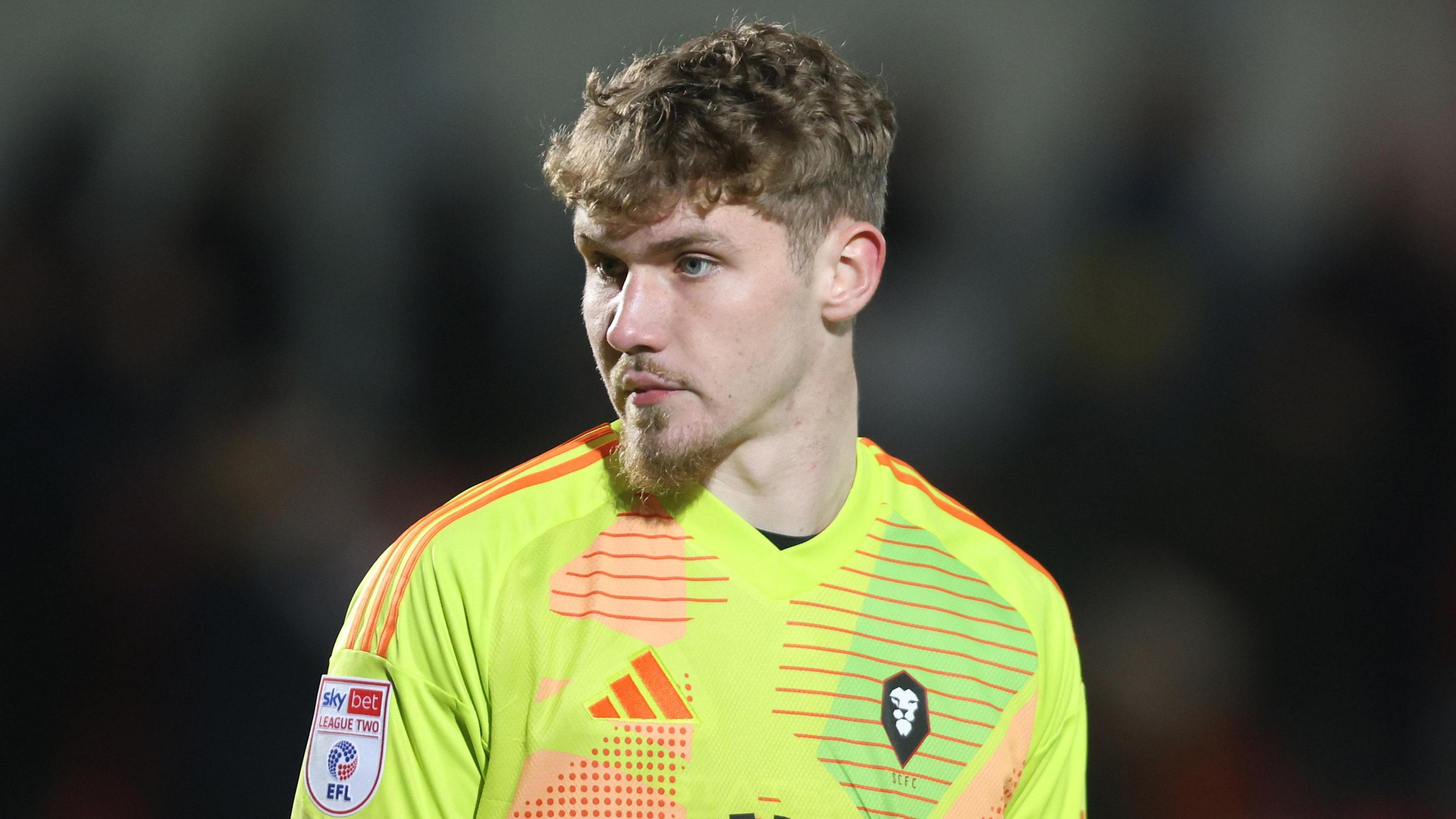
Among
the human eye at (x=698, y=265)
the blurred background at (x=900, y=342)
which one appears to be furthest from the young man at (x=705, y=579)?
the blurred background at (x=900, y=342)

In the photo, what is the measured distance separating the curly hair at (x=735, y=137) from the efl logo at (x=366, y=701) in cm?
56

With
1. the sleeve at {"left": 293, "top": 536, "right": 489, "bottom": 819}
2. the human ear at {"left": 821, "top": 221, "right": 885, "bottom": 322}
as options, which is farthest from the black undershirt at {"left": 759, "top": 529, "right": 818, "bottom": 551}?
the sleeve at {"left": 293, "top": 536, "right": 489, "bottom": 819}

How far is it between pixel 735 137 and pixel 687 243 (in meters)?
0.13

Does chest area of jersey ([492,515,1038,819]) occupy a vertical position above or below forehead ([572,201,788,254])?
below

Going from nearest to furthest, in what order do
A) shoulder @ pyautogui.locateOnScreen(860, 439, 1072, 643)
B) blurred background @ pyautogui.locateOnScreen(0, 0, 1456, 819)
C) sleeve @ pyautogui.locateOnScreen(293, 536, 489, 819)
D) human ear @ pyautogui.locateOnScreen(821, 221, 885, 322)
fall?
sleeve @ pyautogui.locateOnScreen(293, 536, 489, 819) < human ear @ pyautogui.locateOnScreen(821, 221, 885, 322) < shoulder @ pyautogui.locateOnScreen(860, 439, 1072, 643) < blurred background @ pyautogui.locateOnScreen(0, 0, 1456, 819)

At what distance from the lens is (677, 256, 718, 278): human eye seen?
1370mm

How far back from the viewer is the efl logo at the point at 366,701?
50.6 inches

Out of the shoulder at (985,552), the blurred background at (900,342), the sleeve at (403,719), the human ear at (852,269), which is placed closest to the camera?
the sleeve at (403,719)

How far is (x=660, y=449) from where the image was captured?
4.55ft

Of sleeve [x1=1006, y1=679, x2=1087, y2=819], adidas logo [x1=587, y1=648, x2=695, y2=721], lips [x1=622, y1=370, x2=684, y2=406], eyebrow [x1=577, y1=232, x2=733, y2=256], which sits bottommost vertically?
sleeve [x1=1006, y1=679, x2=1087, y2=819]

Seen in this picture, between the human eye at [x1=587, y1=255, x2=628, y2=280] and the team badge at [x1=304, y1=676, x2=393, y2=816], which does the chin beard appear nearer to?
the human eye at [x1=587, y1=255, x2=628, y2=280]

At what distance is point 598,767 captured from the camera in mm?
1329

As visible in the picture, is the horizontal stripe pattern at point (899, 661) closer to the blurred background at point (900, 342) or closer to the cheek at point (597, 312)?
the cheek at point (597, 312)

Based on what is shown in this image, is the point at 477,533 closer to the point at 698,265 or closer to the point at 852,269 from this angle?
the point at 698,265
